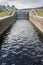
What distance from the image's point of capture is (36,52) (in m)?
20.2

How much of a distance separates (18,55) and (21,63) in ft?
9.23

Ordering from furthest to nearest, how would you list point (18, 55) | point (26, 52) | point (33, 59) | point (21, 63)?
1. point (26, 52)
2. point (18, 55)
3. point (33, 59)
4. point (21, 63)

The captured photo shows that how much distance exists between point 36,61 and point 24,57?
1.84 metres

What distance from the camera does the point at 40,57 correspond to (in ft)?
59.2

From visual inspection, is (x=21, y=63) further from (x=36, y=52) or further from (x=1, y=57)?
(x=36, y=52)

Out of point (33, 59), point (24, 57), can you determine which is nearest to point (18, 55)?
point (24, 57)

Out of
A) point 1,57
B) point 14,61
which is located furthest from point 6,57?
point 14,61

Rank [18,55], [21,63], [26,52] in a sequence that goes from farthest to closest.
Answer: [26,52] → [18,55] → [21,63]

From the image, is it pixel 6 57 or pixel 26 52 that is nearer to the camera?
pixel 6 57

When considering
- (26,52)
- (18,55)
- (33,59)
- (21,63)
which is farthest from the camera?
(26,52)

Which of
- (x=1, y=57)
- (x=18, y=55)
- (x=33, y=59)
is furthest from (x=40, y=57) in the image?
(x=1, y=57)

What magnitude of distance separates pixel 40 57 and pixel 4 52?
4793 mm

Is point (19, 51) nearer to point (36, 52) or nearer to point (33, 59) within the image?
point (36, 52)

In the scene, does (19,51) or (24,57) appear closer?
(24,57)
